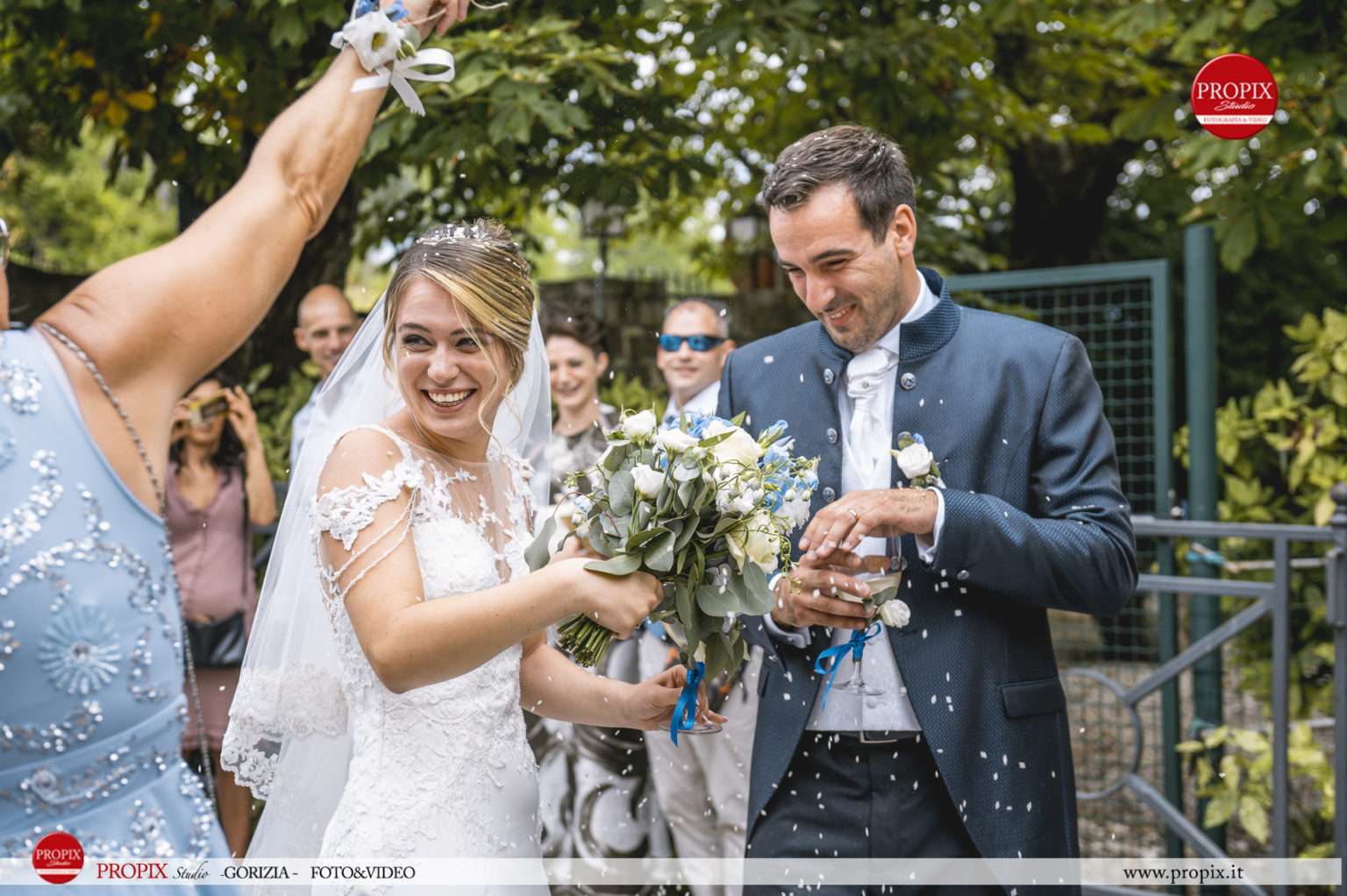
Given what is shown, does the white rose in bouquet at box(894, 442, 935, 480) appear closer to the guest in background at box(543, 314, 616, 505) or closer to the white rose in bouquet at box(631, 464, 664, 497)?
the white rose in bouquet at box(631, 464, 664, 497)

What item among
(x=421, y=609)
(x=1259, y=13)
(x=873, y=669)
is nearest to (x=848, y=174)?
(x=873, y=669)

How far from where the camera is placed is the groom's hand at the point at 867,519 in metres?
2.36

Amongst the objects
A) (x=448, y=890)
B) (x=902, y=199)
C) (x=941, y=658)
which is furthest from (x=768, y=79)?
(x=448, y=890)

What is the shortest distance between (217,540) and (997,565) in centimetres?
407

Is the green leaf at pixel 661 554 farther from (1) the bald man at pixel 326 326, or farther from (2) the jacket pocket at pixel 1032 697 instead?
(1) the bald man at pixel 326 326

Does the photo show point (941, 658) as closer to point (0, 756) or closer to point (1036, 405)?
point (1036, 405)

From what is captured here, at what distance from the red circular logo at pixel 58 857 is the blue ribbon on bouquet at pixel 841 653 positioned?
1433 mm

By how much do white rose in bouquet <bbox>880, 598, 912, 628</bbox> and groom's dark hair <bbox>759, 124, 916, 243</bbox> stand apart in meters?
0.80

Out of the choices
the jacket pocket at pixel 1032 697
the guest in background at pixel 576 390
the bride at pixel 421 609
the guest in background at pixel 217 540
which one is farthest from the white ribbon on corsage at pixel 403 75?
the guest in background at pixel 217 540

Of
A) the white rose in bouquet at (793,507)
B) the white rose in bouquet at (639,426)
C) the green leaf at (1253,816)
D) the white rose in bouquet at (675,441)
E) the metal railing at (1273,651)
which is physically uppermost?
the white rose in bouquet at (639,426)

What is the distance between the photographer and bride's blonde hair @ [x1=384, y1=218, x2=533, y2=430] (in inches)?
98.5

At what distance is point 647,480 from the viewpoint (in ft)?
7.43

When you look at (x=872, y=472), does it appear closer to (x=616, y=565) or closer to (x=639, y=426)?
(x=639, y=426)

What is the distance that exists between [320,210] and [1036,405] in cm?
152
